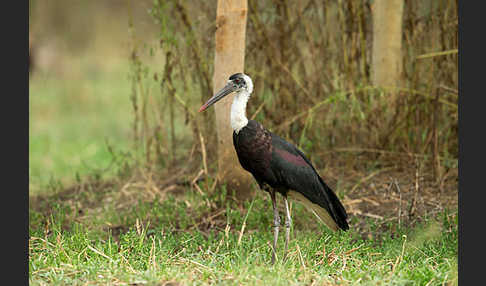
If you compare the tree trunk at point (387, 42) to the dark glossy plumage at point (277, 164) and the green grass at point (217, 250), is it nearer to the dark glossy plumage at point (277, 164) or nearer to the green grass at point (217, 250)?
the green grass at point (217, 250)

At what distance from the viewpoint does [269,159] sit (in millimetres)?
4734

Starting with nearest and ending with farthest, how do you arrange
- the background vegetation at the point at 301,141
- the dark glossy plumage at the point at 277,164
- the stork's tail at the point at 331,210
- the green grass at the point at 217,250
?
the green grass at the point at 217,250
the dark glossy plumage at the point at 277,164
the stork's tail at the point at 331,210
the background vegetation at the point at 301,141

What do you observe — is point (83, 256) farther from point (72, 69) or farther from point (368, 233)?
point (72, 69)

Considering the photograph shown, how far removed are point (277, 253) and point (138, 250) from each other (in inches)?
41.1

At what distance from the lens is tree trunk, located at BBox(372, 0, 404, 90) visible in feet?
21.1

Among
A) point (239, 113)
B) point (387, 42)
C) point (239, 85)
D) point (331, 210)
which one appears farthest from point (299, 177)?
point (387, 42)

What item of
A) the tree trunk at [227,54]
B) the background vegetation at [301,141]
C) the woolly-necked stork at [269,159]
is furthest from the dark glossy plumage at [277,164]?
the tree trunk at [227,54]

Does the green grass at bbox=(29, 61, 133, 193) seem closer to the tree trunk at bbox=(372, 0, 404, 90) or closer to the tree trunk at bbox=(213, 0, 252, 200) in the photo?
the tree trunk at bbox=(213, 0, 252, 200)

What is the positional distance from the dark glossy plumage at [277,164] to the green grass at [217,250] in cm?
40

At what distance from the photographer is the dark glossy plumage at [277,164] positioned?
4703mm

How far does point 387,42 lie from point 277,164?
235 centimetres

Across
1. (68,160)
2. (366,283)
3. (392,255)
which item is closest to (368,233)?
(392,255)

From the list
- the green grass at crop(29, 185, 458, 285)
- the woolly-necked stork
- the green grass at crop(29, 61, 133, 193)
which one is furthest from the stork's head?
the green grass at crop(29, 61, 133, 193)

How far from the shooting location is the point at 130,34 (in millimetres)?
6711
